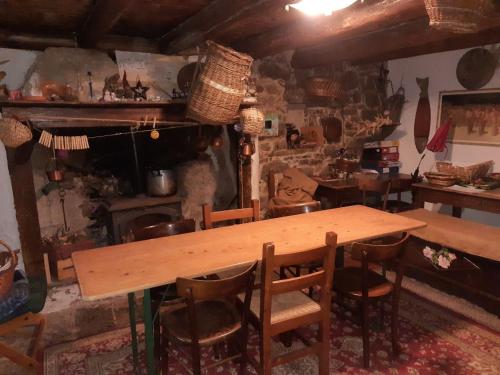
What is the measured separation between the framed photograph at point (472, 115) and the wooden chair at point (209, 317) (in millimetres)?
3645

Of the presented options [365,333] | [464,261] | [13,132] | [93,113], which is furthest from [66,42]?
[464,261]

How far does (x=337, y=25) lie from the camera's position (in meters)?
2.65

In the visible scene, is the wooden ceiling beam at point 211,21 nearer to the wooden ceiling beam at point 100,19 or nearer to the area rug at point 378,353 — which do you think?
the wooden ceiling beam at point 100,19

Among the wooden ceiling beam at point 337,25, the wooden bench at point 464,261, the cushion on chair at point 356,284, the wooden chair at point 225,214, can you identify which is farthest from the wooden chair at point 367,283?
the wooden ceiling beam at point 337,25

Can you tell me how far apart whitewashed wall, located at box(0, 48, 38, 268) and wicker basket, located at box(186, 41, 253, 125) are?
1528 millimetres

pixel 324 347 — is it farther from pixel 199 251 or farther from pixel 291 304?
pixel 199 251

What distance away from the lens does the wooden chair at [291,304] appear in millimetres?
1715

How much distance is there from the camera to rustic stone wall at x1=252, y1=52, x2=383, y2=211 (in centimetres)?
422

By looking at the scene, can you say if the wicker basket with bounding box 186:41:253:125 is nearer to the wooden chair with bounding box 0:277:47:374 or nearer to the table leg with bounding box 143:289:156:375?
the table leg with bounding box 143:289:156:375

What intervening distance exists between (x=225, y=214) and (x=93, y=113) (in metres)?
1.43

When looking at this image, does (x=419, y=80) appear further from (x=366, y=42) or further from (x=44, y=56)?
(x=44, y=56)

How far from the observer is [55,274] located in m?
3.52

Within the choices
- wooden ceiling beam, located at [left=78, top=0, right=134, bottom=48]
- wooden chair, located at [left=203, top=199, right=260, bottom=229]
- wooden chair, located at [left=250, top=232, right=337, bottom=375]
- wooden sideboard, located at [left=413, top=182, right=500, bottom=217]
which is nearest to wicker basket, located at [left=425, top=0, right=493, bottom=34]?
wooden chair, located at [left=250, top=232, right=337, bottom=375]

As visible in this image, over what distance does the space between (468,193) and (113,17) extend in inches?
137
